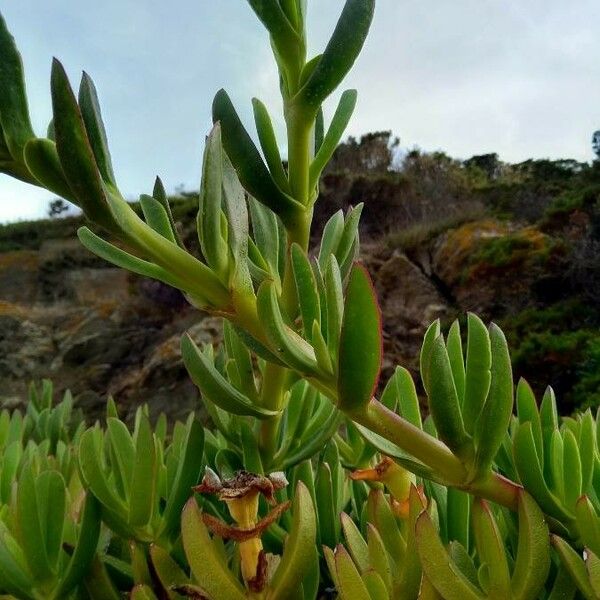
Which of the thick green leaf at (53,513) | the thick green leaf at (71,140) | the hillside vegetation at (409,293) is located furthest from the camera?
the hillside vegetation at (409,293)

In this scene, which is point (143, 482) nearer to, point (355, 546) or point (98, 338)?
point (355, 546)

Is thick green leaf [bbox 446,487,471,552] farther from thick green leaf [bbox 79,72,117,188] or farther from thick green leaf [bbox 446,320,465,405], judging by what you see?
thick green leaf [bbox 79,72,117,188]

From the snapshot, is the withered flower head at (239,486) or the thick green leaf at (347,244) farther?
the thick green leaf at (347,244)

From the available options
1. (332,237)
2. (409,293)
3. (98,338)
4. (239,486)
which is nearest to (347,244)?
(332,237)

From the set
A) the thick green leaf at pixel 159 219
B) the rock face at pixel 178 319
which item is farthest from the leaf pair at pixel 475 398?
the rock face at pixel 178 319

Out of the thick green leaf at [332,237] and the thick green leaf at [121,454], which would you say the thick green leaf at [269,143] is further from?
the thick green leaf at [121,454]

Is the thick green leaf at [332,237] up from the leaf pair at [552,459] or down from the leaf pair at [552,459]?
up

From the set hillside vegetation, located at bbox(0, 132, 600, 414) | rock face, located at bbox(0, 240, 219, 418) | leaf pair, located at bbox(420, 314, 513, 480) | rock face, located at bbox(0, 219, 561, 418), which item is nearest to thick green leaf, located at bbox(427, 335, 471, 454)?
leaf pair, located at bbox(420, 314, 513, 480)

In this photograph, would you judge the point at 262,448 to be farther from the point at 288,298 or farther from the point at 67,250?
the point at 67,250
